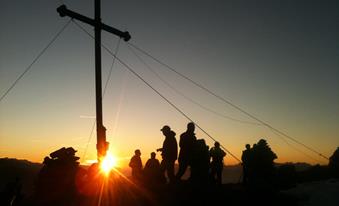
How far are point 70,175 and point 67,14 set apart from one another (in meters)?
6.76

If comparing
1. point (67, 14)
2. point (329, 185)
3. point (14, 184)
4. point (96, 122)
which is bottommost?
point (14, 184)

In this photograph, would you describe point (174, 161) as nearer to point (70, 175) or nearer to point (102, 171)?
point (102, 171)

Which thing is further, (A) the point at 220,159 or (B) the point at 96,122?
(A) the point at 220,159

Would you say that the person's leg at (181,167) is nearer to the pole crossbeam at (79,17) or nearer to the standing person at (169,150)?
the standing person at (169,150)

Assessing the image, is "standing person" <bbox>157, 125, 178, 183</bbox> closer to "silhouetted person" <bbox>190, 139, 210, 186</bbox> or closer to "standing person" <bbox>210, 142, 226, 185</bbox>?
"silhouetted person" <bbox>190, 139, 210, 186</bbox>

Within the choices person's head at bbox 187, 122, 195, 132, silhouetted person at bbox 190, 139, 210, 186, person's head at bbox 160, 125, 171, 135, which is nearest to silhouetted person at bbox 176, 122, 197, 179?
person's head at bbox 187, 122, 195, 132

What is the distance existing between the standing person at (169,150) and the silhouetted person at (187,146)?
0.91 ft

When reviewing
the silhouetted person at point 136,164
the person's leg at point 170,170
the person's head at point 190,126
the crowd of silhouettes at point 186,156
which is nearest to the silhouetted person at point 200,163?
the crowd of silhouettes at point 186,156

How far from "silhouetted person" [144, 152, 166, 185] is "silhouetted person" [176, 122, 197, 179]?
1.44m

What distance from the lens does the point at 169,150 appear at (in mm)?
15008

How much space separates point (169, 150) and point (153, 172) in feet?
6.24

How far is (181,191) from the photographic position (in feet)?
44.7

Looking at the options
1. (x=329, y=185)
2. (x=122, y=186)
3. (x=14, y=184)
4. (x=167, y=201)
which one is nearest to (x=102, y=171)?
(x=122, y=186)

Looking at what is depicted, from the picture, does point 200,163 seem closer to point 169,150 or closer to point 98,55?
point 169,150
